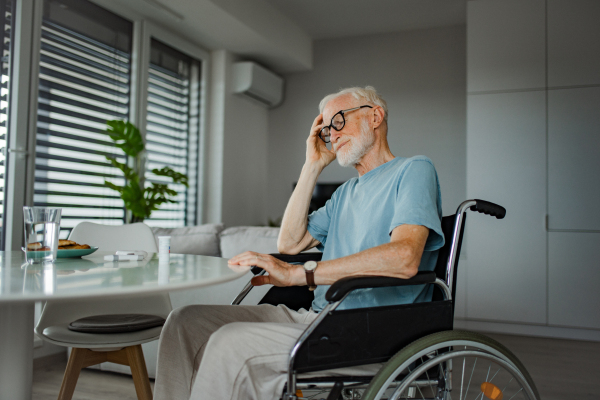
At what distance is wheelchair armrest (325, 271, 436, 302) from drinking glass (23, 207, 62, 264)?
0.68 metres

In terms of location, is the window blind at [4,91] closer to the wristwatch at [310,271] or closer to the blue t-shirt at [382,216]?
the blue t-shirt at [382,216]

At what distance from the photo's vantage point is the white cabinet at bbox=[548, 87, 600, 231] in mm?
3551

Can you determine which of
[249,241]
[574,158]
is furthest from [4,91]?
[574,158]

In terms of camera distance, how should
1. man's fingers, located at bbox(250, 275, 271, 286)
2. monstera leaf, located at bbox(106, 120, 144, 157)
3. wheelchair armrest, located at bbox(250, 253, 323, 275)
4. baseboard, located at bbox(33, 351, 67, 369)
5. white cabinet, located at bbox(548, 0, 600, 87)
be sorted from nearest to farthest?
man's fingers, located at bbox(250, 275, 271, 286) → wheelchair armrest, located at bbox(250, 253, 323, 275) → baseboard, located at bbox(33, 351, 67, 369) → monstera leaf, located at bbox(106, 120, 144, 157) → white cabinet, located at bbox(548, 0, 600, 87)

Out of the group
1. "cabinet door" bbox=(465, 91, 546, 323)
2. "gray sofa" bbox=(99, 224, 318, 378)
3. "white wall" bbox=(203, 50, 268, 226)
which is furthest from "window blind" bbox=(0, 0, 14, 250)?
"cabinet door" bbox=(465, 91, 546, 323)

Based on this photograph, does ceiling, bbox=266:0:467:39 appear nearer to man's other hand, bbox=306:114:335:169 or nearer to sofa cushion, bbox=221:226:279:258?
sofa cushion, bbox=221:226:279:258

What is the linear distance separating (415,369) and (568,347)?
109 inches

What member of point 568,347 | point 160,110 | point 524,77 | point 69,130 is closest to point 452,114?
point 524,77

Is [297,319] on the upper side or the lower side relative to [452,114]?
lower

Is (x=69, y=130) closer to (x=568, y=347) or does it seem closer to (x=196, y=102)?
(x=196, y=102)

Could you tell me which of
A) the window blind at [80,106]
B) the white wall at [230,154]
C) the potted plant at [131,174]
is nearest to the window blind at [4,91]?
the window blind at [80,106]

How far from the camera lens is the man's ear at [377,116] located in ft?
5.06

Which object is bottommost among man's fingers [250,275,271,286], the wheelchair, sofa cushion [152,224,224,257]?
the wheelchair

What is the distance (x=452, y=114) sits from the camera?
4.92m
